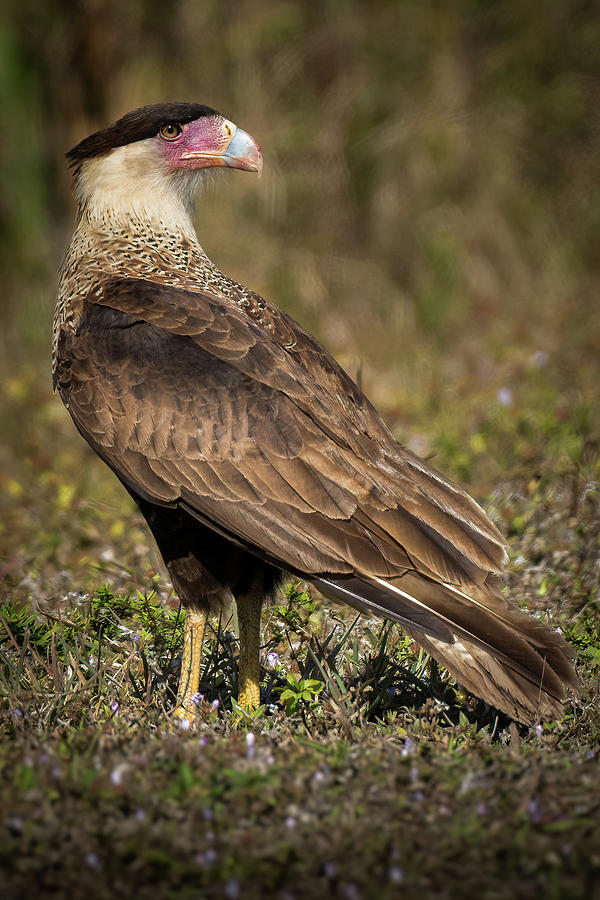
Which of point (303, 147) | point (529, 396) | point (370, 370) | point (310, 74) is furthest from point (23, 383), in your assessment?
point (310, 74)

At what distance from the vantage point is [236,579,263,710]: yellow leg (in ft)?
11.3

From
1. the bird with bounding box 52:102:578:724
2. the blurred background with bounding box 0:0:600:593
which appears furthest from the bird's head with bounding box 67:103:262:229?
the blurred background with bounding box 0:0:600:593

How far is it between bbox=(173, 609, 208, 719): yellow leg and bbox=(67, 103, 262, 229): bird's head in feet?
5.07

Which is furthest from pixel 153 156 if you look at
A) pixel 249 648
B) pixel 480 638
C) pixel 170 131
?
pixel 480 638

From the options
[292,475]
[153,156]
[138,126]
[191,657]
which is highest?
[138,126]

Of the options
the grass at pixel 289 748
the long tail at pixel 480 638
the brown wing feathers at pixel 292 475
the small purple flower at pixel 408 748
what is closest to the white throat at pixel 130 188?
the brown wing feathers at pixel 292 475

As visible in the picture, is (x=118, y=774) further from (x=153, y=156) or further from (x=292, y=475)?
(x=153, y=156)

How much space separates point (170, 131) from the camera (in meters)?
4.02

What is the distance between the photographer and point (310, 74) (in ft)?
31.9

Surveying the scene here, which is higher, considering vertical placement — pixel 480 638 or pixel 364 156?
pixel 364 156

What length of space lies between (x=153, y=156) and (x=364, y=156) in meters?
5.90

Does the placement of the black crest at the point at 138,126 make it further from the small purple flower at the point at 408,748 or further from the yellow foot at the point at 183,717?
the small purple flower at the point at 408,748

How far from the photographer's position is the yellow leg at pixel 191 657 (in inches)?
132

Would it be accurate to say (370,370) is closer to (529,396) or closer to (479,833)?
(529,396)
